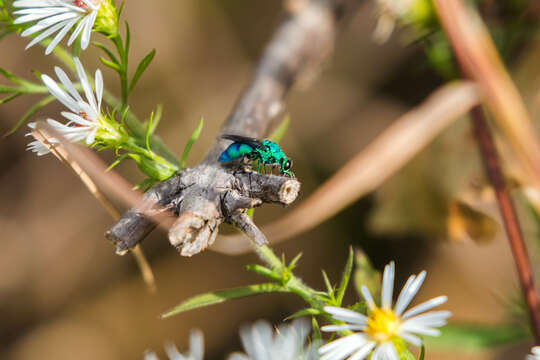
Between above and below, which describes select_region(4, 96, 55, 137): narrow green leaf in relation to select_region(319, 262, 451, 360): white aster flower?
above

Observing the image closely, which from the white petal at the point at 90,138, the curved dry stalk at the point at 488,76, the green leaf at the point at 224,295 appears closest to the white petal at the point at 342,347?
the green leaf at the point at 224,295

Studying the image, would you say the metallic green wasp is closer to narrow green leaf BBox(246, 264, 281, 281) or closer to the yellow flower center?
narrow green leaf BBox(246, 264, 281, 281)

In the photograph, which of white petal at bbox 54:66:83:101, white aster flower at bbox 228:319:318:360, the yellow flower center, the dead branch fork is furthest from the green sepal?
the yellow flower center

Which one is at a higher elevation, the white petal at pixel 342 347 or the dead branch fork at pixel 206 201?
the dead branch fork at pixel 206 201

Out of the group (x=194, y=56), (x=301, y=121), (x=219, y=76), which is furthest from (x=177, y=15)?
(x=301, y=121)

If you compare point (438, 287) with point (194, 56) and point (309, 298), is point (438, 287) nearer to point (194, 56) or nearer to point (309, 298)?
point (309, 298)

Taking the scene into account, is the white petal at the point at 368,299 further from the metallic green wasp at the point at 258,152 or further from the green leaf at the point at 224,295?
the metallic green wasp at the point at 258,152

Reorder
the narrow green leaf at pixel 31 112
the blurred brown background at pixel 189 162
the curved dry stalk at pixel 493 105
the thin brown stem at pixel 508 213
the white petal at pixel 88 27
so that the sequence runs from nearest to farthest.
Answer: the white petal at pixel 88 27 → the narrow green leaf at pixel 31 112 → the thin brown stem at pixel 508 213 → the curved dry stalk at pixel 493 105 → the blurred brown background at pixel 189 162
